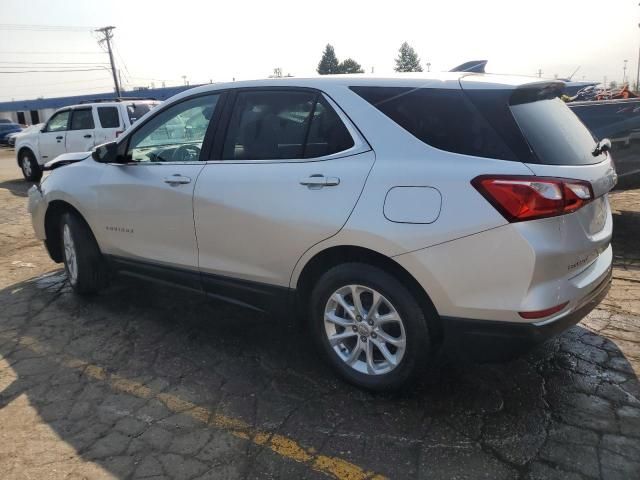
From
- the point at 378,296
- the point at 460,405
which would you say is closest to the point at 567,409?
the point at 460,405

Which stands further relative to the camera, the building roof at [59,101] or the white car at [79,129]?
the building roof at [59,101]

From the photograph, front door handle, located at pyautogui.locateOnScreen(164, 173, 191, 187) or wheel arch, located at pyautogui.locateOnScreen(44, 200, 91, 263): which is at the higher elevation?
front door handle, located at pyautogui.locateOnScreen(164, 173, 191, 187)

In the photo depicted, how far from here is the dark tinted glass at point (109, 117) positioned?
11.8 metres

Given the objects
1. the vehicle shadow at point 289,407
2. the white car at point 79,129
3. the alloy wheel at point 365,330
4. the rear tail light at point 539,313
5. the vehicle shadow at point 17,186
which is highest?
the white car at point 79,129

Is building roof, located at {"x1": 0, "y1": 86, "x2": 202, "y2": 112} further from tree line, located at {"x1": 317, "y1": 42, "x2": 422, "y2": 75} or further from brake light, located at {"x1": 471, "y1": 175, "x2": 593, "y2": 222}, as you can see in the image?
brake light, located at {"x1": 471, "y1": 175, "x2": 593, "y2": 222}

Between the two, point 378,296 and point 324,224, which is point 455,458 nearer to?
point 378,296

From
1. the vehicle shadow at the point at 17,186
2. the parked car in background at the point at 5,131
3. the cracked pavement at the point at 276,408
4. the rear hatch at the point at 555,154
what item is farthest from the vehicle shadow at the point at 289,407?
the parked car in background at the point at 5,131

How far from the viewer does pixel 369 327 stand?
3.00 m

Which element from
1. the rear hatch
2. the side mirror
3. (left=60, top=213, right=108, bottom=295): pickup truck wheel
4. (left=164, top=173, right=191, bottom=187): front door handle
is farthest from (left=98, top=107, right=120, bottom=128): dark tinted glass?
the rear hatch

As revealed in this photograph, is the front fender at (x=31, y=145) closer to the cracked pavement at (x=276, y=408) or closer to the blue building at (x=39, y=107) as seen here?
the cracked pavement at (x=276, y=408)

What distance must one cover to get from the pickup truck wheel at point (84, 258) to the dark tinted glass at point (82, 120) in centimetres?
823

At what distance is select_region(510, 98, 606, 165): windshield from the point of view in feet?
8.64

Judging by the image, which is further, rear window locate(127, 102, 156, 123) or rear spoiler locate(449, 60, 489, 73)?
rear window locate(127, 102, 156, 123)

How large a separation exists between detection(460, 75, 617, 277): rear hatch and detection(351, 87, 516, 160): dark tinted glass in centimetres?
5
